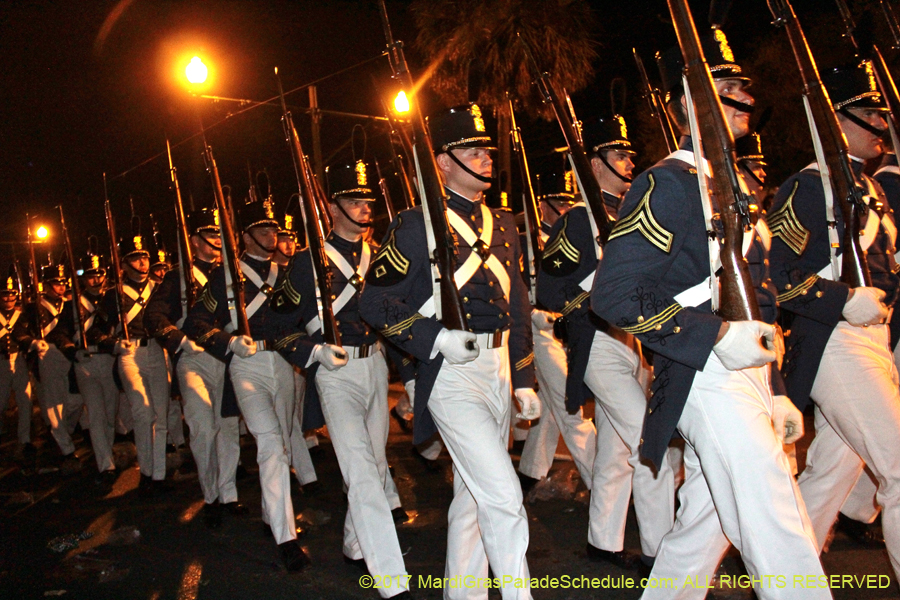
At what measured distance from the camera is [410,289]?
4.08 metres

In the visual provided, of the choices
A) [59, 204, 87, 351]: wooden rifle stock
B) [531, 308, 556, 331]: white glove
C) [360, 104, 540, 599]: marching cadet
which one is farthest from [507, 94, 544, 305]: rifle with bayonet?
[59, 204, 87, 351]: wooden rifle stock

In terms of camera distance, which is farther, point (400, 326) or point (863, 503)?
point (863, 503)

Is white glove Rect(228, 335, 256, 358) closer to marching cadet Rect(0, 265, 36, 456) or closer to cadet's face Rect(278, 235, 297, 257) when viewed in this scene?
cadet's face Rect(278, 235, 297, 257)

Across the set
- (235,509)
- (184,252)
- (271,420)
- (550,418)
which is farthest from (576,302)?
(184,252)

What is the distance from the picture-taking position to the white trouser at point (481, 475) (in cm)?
351

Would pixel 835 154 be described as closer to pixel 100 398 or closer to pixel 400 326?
pixel 400 326

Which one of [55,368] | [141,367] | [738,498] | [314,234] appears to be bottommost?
[738,498]

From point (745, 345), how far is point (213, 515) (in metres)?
4.90

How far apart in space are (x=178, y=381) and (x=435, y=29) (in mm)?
10359

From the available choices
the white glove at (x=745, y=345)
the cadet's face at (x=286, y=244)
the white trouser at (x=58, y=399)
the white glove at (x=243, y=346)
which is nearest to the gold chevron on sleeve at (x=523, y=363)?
the white glove at (x=745, y=345)

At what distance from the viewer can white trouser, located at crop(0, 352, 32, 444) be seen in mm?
10938

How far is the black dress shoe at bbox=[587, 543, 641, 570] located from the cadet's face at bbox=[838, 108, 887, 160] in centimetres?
260

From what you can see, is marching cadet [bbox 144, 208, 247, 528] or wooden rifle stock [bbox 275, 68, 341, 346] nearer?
wooden rifle stock [bbox 275, 68, 341, 346]

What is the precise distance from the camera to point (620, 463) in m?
4.71
